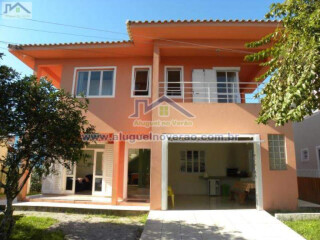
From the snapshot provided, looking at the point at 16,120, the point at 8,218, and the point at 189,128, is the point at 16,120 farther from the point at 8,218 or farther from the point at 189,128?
the point at 189,128

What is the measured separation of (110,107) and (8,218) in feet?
28.6

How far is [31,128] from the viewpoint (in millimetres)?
8672

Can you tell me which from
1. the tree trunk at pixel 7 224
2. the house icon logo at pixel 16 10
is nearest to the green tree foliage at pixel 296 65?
the tree trunk at pixel 7 224

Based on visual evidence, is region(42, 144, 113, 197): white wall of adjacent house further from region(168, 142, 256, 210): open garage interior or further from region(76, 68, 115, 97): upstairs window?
region(168, 142, 256, 210): open garage interior

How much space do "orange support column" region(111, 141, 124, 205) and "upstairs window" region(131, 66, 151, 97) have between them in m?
3.50

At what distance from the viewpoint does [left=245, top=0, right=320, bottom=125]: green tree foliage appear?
718 centimetres

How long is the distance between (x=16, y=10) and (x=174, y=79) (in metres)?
10.3

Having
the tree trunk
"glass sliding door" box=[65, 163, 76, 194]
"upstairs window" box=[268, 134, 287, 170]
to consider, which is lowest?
the tree trunk

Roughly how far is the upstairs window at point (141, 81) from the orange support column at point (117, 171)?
350 centimetres

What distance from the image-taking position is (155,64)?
14.7m

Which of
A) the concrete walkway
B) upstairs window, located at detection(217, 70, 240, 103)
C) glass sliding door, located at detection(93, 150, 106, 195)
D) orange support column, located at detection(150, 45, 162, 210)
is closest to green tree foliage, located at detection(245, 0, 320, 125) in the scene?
the concrete walkway

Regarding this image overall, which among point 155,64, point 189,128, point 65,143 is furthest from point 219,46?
point 65,143

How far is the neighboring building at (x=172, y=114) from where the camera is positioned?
13680 mm

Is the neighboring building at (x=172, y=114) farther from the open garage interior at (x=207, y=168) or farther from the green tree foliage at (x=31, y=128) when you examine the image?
the green tree foliage at (x=31, y=128)
